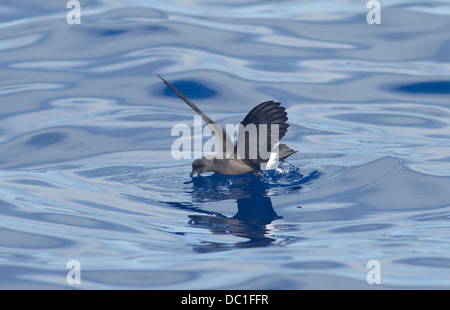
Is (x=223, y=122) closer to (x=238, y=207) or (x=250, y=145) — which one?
(x=250, y=145)

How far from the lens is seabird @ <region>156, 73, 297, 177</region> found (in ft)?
26.5

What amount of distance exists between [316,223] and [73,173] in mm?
3282

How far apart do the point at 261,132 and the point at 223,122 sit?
3.14 metres

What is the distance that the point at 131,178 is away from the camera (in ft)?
29.7

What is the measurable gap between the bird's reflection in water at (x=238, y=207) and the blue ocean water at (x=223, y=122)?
0.03m

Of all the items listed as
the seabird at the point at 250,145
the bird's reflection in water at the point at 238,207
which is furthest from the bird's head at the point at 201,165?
the bird's reflection in water at the point at 238,207

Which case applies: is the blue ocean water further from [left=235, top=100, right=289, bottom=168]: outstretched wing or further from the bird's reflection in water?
[left=235, top=100, right=289, bottom=168]: outstretched wing

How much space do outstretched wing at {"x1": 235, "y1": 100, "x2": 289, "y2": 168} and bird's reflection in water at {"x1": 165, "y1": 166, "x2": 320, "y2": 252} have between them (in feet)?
1.08

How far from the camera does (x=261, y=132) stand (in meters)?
8.30

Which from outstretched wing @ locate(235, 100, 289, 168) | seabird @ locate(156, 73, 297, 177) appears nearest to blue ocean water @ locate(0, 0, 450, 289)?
seabird @ locate(156, 73, 297, 177)

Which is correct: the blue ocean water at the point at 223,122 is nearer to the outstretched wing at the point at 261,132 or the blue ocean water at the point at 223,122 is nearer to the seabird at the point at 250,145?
the seabird at the point at 250,145

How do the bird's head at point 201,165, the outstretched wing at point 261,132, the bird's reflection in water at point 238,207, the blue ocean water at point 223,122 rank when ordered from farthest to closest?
the bird's head at point 201,165 < the outstretched wing at point 261,132 < the bird's reflection in water at point 238,207 < the blue ocean water at point 223,122

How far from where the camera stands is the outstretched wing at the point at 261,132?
8.02 metres

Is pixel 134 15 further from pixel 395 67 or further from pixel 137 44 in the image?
pixel 395 67
